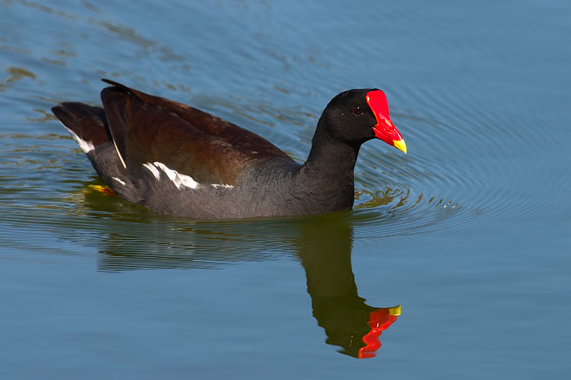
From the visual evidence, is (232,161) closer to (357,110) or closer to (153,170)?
(153,170)

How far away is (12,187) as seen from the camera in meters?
8.98

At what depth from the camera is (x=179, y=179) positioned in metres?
8.41

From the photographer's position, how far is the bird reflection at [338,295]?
6.22 m

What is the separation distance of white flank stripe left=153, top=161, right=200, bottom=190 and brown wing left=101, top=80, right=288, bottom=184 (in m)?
0.04

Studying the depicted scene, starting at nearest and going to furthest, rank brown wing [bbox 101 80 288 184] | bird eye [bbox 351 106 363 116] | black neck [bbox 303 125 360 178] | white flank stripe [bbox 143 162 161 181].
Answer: bird eye [bbox 351 106 363 116] → black neck [bbox 303 125 360 178] → brown wing [bbox 101 80 288 184] → white flank stripe [bbox 143 162 161 181]

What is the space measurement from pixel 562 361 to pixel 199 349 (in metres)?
2.01

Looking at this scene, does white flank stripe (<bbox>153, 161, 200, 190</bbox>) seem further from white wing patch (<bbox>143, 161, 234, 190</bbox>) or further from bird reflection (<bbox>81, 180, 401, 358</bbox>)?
bird reflection (<bbox>81, 180, 401, 358</bbox>)

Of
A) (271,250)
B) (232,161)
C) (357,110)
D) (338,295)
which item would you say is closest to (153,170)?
(232,161)

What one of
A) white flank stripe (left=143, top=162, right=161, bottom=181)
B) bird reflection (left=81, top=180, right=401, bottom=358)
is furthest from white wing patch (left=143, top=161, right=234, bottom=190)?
bird reflection (left=81, top=180, right=401, bottom=358)

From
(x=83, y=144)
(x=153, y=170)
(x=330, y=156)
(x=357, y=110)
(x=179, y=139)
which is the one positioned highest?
(x=357, y=110)

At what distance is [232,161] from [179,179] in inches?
18.5

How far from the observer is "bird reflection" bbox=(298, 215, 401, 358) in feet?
20.4

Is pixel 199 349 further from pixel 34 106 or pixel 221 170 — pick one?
→ pixel 34 106

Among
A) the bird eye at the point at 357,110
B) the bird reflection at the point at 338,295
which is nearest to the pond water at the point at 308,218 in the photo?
the bird reflection at the point at 338,295
